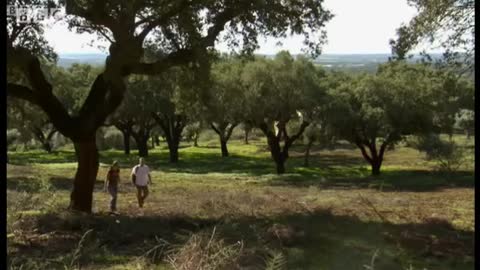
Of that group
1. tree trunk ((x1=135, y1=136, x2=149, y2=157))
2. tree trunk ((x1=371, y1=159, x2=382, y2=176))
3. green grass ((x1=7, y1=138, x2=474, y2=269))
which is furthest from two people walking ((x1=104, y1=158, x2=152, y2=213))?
tree trunk ((x1=135, y1=136, x2=149, y2=157))

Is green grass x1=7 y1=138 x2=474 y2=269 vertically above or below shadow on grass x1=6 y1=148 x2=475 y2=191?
above

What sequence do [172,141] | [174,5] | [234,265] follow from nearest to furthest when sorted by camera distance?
[234,265] < [174,5] < [172,141]

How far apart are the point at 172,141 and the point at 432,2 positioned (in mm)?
35111

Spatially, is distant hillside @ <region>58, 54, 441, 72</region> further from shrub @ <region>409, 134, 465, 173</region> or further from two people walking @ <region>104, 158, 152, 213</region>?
shrub @ <region>409, 134, 465, 173</region>

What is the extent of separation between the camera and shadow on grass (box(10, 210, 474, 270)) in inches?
406

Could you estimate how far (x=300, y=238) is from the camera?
39.2 ft

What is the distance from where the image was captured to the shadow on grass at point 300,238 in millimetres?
10320

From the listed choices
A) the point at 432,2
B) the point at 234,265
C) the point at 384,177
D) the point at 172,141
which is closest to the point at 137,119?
the point at 172,141

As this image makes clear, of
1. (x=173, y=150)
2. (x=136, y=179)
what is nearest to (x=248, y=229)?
(x=136, y=179)

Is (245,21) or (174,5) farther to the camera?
(245,21)

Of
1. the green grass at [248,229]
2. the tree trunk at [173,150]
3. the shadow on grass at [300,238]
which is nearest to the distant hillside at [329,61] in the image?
the green grass at [248,229]

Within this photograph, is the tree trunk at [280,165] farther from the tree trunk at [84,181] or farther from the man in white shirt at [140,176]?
the tree trunk at [84,181]

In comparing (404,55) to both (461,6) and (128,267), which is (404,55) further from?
(128,267)

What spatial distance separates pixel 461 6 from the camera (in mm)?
12836
